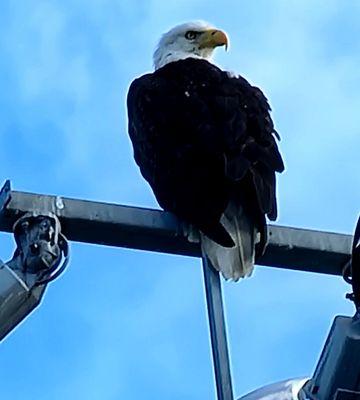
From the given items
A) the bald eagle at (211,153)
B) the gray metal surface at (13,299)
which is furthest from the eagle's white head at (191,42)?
the gray metal surface at (13,299)

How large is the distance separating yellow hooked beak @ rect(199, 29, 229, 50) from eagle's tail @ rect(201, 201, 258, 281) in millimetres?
2523

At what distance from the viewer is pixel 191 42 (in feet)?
21.0

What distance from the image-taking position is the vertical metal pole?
7.46 ft

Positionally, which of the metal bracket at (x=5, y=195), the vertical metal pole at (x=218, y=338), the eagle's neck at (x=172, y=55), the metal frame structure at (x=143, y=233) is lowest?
the vertical metal pole at (x=218, y=338)

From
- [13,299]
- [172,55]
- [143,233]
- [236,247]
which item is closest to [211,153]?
[236,247]

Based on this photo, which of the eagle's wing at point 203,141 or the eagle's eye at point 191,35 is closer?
the eagle's wing at point 203,141

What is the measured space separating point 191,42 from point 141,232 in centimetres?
384

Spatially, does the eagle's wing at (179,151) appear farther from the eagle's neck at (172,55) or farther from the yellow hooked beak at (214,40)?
the yellow hooked beak at (214,40)

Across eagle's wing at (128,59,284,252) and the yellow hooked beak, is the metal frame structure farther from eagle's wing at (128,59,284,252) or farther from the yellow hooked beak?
the yellow hooked beak

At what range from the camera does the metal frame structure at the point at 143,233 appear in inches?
102

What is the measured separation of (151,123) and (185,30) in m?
1.80

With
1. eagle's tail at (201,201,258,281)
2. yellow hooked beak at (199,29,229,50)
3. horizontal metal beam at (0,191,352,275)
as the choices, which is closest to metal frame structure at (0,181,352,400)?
horizontal metal beam at (0,191,352,275)

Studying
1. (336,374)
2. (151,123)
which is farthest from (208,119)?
(336,374)

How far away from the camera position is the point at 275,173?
4168 mm
